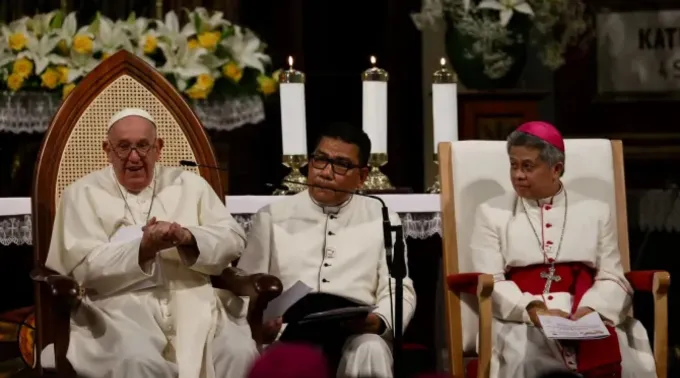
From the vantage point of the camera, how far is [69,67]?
5.39 m

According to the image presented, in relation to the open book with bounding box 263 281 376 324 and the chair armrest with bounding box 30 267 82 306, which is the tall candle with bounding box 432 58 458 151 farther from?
the chair armrest with bounding box 30 267 82 306

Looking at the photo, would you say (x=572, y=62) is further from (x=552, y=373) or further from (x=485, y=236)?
(x=552, y=373)

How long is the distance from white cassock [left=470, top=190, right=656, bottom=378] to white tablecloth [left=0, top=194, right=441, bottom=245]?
1.34 ft

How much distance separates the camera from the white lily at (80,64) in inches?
212

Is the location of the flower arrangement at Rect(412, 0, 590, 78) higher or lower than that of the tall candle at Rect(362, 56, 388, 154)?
higher

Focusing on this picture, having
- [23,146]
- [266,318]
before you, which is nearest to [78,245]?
[266,318]

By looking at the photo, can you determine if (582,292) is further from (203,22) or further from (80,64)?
(80,64)

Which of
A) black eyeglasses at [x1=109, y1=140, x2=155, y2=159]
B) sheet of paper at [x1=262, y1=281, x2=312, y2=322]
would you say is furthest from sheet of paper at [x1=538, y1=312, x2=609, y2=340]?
black eyeglasses at [x1=109, y1=140, x2=155, y2=159]

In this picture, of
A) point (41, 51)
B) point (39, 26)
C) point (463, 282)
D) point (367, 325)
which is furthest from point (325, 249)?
point (39, 26)

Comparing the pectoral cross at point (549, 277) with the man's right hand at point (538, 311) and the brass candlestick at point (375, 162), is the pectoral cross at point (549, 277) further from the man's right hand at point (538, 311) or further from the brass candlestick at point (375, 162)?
the brass candlestick at point (375, 162)

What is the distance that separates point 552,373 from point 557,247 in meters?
2.64

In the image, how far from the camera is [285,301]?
4.43 meters

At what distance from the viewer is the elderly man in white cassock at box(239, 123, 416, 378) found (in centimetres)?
462

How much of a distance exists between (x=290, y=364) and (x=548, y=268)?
2.75 meters
